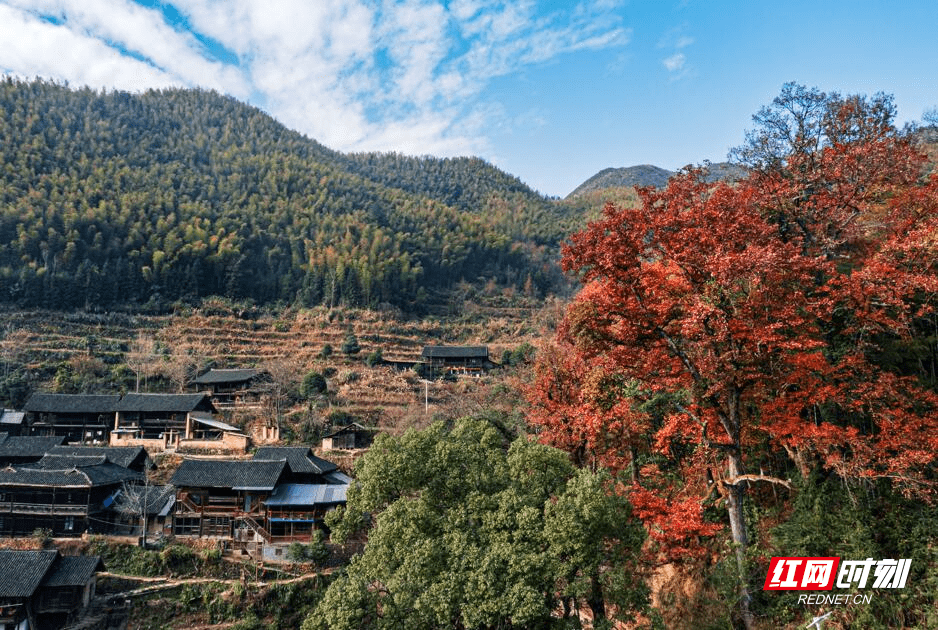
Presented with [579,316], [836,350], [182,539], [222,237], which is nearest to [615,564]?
[579,316]

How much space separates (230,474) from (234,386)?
760 inches

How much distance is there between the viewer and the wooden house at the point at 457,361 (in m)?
52.2

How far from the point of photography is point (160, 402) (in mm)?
38438

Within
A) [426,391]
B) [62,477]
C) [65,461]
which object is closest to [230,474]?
[62,477]

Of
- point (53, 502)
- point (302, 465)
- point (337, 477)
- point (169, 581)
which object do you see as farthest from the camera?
point (337, 477)

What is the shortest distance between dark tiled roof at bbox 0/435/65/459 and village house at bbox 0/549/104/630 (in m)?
13.5

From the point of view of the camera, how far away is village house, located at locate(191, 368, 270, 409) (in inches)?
1730

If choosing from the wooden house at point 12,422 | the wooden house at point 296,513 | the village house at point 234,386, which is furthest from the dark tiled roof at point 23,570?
the village house at point 234,386

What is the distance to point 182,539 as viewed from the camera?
26.3 m

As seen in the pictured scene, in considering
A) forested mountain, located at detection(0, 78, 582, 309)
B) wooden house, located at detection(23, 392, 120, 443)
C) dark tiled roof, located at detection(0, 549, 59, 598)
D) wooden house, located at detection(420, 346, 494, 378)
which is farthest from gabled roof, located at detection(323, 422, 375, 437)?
forested mountain, located at detection(0, 78, 582, 309)

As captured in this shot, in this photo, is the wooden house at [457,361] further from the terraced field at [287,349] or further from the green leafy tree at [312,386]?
the green leafy tree at [312,386]

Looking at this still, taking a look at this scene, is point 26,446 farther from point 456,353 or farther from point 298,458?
point 456,353

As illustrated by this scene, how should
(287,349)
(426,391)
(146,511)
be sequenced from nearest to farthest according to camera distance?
(146,511) < (426,391) < (287,349)

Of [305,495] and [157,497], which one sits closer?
[305,495]
